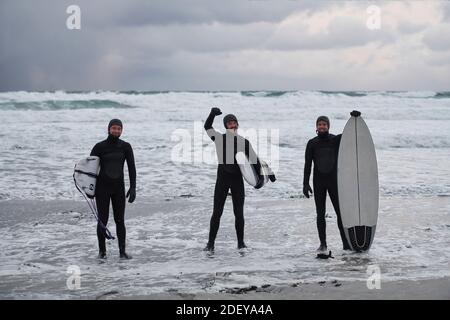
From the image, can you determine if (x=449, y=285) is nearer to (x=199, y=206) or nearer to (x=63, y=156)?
(x=199, y=206)

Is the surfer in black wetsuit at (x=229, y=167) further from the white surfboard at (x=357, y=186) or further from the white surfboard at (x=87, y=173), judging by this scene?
the white surfboard at (x=87, y=173)

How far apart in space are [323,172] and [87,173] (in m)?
2.70

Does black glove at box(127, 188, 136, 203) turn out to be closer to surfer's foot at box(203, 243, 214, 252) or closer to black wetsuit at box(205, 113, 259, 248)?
black wetsuit at box(205, 113, 259, 248)

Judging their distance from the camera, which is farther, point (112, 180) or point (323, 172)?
point (323, 172)

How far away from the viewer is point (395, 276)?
5141 mm

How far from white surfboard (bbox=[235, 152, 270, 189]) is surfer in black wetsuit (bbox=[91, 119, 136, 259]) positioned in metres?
1.28

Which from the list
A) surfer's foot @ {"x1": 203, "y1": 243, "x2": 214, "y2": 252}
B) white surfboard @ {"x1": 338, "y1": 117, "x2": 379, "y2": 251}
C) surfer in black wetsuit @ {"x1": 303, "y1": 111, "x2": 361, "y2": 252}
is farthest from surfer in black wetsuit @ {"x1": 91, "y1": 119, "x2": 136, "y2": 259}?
white surfboard @ {"x1": 338, "y1": 117, "x2": 379, "y2": 251}

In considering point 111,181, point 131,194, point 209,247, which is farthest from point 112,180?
point 209,247

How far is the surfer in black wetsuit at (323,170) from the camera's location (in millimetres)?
6113

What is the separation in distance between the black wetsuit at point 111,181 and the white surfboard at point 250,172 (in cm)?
128

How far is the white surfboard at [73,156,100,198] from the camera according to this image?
19.0 ft

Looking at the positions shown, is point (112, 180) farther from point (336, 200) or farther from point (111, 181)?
point (336, 200)

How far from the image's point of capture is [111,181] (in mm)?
5840

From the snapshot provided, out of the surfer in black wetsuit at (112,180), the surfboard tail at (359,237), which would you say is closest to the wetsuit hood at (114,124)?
the surfer in black wetsuit at (112,180)
